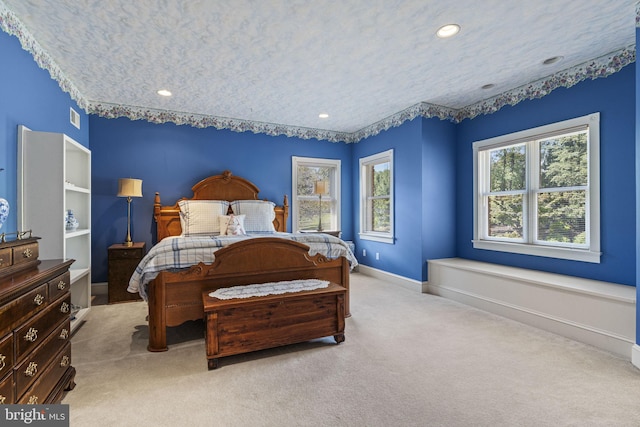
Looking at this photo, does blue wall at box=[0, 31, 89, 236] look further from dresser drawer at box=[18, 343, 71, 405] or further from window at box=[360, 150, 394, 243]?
window at box=[360, 150, 394, 243]

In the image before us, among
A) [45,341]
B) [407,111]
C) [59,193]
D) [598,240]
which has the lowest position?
[45,341]

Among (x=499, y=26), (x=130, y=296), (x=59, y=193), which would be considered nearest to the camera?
(x=499, y=26)

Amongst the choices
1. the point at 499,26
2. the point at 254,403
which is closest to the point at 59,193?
the point at 254,403

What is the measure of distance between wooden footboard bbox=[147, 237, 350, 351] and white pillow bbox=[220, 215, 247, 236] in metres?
1.45

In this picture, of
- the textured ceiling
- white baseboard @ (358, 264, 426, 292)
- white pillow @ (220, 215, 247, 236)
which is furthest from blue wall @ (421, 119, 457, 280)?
white pillow @ (220, 215, 247, 236)

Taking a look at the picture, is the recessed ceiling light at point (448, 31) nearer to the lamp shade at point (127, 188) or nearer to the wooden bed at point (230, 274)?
the wooden bed at point (230, 274)

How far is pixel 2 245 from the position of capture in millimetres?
1544

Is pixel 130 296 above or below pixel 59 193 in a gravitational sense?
below

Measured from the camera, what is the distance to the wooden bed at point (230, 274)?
245cm

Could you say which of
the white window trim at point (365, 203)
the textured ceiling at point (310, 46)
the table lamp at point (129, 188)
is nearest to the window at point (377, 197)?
the white window trim at point (365, 203)

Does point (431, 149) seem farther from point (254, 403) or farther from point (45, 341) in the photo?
point (45, 341)

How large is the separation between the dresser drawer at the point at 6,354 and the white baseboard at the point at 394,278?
394 cm

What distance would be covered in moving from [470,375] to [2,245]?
2876mm

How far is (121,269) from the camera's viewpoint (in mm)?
3801
